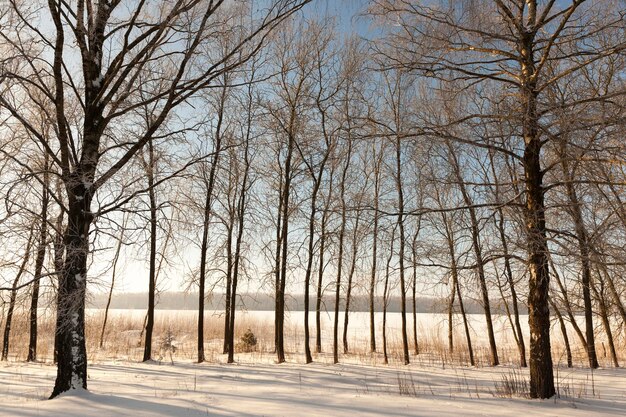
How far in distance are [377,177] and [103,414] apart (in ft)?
48.4

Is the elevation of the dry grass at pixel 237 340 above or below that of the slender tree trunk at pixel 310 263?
below

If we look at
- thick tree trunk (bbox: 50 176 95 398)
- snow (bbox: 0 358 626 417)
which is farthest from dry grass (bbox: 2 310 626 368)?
thick tree trunk (bbox: 50 176 95 398)

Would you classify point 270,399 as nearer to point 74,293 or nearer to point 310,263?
point 74,293

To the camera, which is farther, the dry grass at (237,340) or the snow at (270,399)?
the dry grass at (237,340)

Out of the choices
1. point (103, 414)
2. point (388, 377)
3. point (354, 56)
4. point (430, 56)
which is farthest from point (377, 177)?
point (103, 414)

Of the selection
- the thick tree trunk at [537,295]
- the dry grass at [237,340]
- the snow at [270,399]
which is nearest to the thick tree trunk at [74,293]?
the snow at [270,399]

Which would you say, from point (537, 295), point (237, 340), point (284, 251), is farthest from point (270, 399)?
A: point (237, 340)

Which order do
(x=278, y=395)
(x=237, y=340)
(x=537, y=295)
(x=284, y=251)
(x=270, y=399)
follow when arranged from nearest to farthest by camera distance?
(x=537, y=295) → (x=270, y=399) → (x=278, y=395) → (x=284, y=251) → (x=237, y=340)

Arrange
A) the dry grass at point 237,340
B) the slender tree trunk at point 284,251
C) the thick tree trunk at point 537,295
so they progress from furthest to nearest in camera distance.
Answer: the dry grass at point 237,340
the slender tree trunk at point 284,251
the thick tree trunk at point 537,295

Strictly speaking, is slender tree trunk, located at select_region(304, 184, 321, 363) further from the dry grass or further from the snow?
the snow

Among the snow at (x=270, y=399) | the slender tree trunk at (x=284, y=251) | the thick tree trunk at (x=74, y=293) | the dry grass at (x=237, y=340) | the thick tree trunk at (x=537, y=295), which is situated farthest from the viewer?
the dry grass at (x=237, y=340)

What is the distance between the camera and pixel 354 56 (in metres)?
15.1

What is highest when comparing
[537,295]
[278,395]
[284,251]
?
[284,251]

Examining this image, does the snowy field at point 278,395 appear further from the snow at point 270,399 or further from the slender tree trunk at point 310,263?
the slender tree trunk at point 310,263
